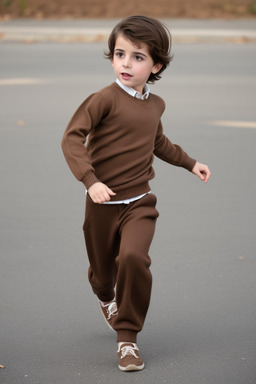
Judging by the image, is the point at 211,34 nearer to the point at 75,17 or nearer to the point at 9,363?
the point at 75,17

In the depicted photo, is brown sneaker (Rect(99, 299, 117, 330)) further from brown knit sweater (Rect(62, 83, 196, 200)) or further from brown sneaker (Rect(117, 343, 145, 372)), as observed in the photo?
brown knit sweater (Rect(62, 83, 196, 200))

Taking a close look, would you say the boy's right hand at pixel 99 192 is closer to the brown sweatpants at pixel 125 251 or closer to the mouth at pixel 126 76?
the brown sweatpants at pixel 125 251

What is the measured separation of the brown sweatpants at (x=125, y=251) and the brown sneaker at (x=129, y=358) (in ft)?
0.12

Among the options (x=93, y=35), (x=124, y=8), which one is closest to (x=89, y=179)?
(x=93, y=35)

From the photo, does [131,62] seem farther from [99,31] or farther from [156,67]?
[99,31]

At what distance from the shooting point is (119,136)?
388 cm

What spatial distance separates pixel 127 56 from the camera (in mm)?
3908

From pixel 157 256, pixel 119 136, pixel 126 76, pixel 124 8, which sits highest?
pixel 126 76

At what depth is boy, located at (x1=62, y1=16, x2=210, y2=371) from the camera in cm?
382

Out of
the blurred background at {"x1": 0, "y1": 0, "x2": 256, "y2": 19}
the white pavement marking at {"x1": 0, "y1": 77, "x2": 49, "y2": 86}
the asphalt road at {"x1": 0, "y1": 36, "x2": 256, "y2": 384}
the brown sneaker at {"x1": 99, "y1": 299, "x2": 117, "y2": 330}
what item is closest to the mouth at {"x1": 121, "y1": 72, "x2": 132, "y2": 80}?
the brown sneaker at {"x1": 99, "y1": 299, "x2": 117, "y2": 330}

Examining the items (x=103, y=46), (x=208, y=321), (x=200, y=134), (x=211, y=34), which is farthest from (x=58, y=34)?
(x=208, y=321)

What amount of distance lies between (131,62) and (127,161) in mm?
437

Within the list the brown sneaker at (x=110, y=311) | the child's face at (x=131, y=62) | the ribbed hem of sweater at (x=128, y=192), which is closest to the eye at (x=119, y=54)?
the child's face at (x=131, y=62)

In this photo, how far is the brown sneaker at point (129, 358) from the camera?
3895 mm
